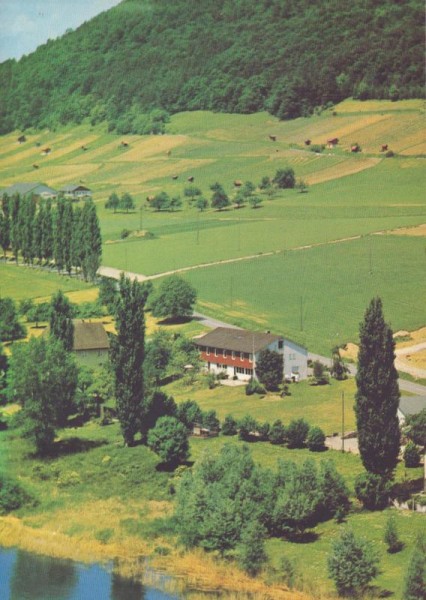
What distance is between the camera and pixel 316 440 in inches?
1222

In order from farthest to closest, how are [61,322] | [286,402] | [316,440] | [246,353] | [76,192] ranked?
[76,192], [61,322], [246,353], [286,402], [316,440]

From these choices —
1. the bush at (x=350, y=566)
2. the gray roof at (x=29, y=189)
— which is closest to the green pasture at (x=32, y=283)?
the gray roof at (x=29, y=189)

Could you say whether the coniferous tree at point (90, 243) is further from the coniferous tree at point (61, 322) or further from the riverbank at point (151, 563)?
the riverbank at point (151, 563)

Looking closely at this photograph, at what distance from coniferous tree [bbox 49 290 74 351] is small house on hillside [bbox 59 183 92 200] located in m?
26.6

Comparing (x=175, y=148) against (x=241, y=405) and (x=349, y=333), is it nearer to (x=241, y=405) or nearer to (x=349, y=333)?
(x=349, y=333)

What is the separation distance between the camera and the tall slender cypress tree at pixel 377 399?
2855 cm

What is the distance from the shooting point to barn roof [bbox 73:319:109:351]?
129 feet

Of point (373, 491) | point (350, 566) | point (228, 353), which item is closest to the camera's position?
point (350, 566)

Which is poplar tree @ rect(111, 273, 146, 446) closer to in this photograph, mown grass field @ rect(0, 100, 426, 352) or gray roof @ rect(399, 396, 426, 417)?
gray roof @ rect(399, 396, 426, 417)

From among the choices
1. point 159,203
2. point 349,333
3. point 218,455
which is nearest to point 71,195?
point 159,203

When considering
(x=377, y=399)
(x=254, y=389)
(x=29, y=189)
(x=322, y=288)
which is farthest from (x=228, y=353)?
(x=29, y=189)

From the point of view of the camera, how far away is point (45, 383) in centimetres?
3338

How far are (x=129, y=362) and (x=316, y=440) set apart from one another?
4723mm

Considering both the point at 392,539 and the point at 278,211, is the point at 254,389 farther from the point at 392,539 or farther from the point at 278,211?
the point at 278,211
